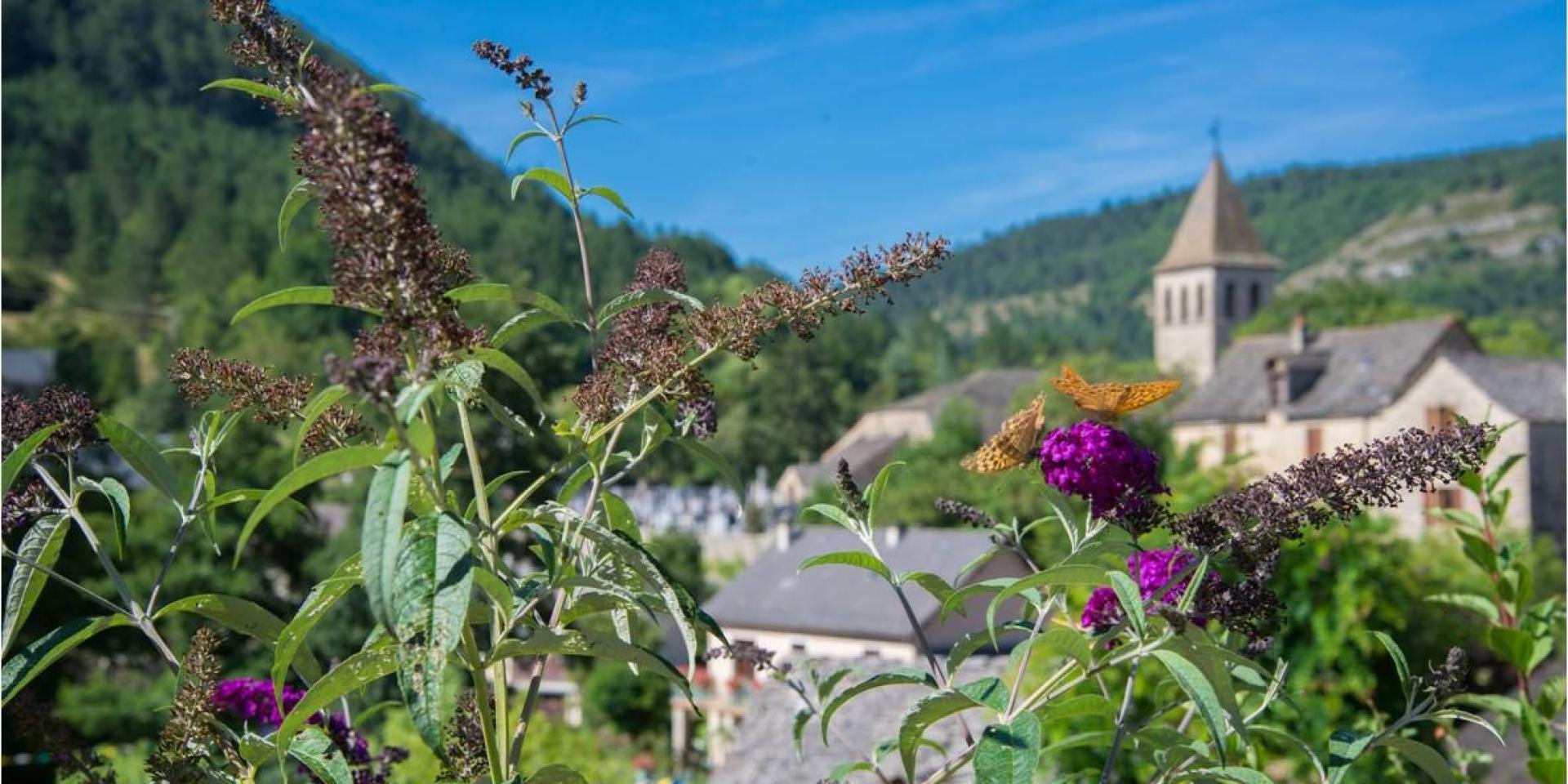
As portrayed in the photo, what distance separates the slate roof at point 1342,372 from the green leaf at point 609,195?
40590 mm

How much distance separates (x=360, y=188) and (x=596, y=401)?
413 mm

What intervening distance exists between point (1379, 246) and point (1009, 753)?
185 meters

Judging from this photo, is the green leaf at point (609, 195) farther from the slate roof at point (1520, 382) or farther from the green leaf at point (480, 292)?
the slate roof at point (1520, 382)

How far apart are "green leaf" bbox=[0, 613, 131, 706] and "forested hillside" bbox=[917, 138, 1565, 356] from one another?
414 feet

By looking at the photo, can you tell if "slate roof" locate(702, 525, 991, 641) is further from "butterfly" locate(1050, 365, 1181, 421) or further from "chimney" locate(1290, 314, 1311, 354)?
"butterfly" locate(1050, 365, 1181, 421)

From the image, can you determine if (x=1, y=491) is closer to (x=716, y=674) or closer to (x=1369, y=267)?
(x=716, y=674)

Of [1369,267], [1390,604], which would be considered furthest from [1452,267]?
[1390,604]

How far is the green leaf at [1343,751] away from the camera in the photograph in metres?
1.58

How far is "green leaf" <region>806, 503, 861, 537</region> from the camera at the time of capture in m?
1.68

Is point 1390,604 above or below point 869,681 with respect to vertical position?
below

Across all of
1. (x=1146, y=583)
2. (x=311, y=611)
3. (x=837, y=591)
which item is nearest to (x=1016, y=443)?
(x=1146, y=583)

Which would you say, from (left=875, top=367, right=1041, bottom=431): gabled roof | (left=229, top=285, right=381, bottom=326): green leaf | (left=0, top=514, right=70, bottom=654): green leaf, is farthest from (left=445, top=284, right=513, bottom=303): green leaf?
(left=875, top=367, right=1041, bottom=431): gabled roof

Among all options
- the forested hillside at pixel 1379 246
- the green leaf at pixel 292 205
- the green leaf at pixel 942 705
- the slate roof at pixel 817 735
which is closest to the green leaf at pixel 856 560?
the green leaf at pixel 942 705

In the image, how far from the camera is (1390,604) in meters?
11.4
